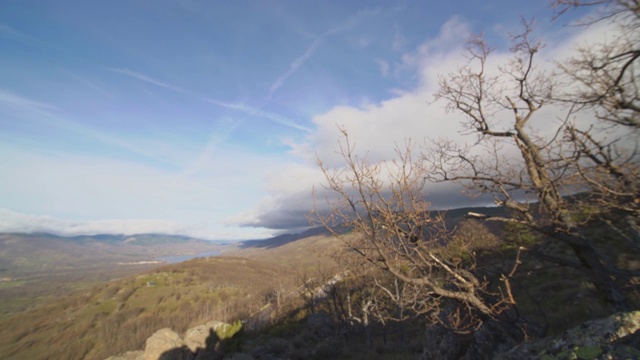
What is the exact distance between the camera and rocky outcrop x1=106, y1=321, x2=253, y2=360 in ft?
82.6

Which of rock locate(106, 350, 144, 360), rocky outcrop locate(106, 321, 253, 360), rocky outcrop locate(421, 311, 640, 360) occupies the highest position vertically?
rocky outcrop locate(421, 311, 640, 360)

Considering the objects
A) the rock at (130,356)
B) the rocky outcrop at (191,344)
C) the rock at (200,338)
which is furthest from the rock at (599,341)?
the rock at (130,356)

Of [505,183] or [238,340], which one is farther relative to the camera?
[238,340]

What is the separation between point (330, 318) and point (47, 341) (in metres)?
158

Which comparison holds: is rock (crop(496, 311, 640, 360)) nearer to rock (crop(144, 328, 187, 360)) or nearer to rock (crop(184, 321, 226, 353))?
rock (crop(144, 328, 187, 360))

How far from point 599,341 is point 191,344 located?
100.0 ft

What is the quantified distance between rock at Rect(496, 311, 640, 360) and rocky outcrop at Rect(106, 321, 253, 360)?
2480 cm

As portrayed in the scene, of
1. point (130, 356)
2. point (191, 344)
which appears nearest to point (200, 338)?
point (191, 344)

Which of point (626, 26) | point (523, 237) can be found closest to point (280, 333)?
point (523, 237)

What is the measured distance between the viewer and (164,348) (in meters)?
25.3

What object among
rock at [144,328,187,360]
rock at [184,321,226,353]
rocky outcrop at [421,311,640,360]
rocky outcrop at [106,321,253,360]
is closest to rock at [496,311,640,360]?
rocky outcrop at [421,311,640,360]

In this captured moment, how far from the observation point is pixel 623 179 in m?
6.14

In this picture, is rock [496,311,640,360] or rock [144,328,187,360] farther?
rock [144,328,187,360]

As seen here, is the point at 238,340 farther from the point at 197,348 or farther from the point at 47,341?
the point at 47,341
